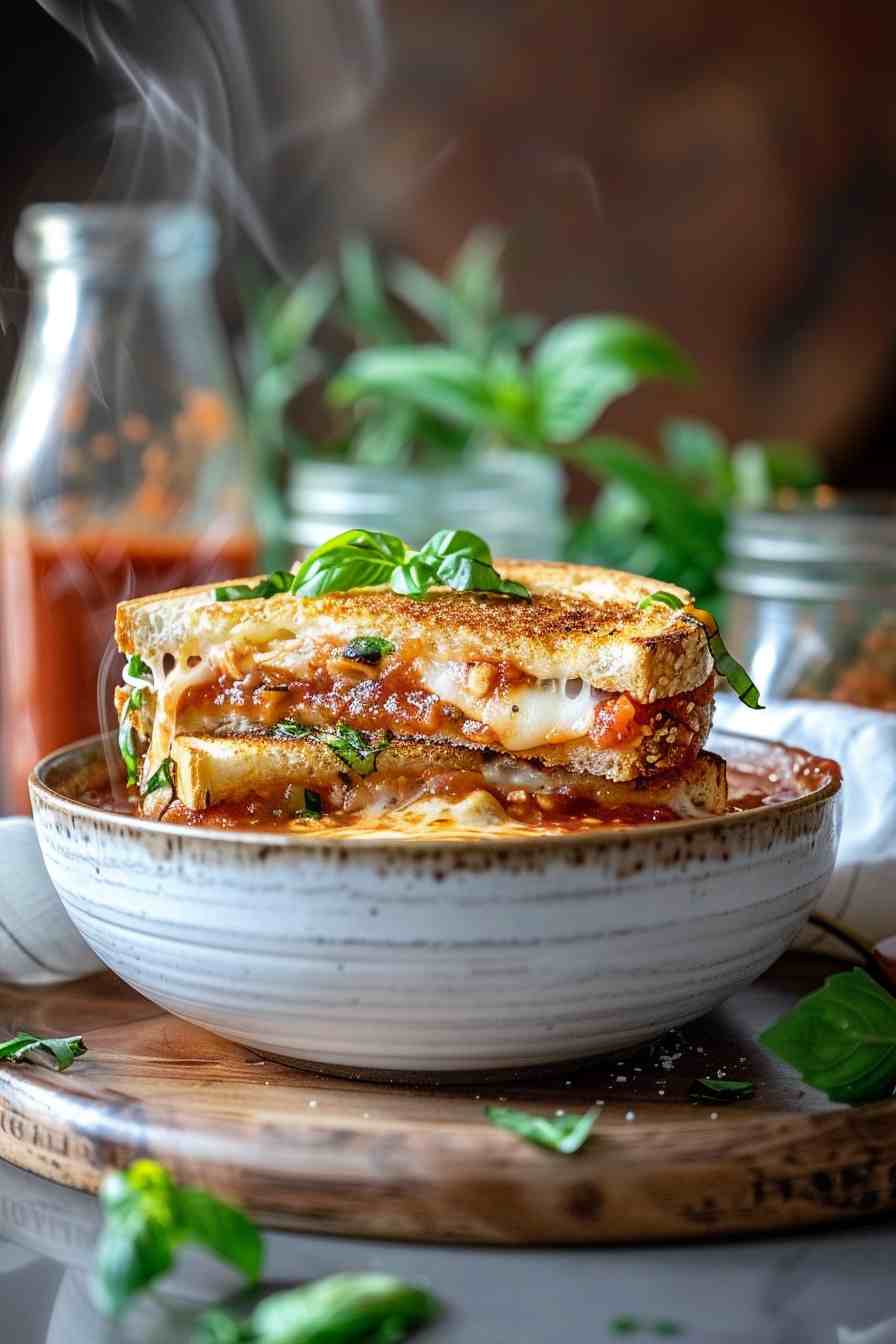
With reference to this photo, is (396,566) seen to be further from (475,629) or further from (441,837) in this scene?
(441,837)

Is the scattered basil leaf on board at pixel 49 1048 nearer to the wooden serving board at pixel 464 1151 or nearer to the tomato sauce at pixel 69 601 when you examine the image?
the wooden serving board at pixel 464 1151

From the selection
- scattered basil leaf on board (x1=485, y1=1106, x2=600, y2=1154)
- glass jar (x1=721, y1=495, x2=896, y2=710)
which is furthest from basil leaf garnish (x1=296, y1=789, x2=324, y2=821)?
glass jar (x1=721, y1=495, x2=896, y2=710)

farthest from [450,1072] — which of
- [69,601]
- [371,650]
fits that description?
[69,601]

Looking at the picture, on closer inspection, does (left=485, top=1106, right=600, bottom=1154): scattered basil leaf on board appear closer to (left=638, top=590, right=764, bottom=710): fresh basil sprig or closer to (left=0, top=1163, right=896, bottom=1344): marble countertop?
(left=0, top=1163, right=896, bottom=1344): marble countertop

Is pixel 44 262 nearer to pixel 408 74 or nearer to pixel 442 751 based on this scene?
pixel 408 74

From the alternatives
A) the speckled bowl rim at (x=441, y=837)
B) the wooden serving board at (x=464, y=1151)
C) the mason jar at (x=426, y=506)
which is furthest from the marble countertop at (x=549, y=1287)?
the mason jar at (x=426, y=506)

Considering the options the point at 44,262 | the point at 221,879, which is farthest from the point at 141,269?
the point at 221,879

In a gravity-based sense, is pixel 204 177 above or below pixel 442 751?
above
